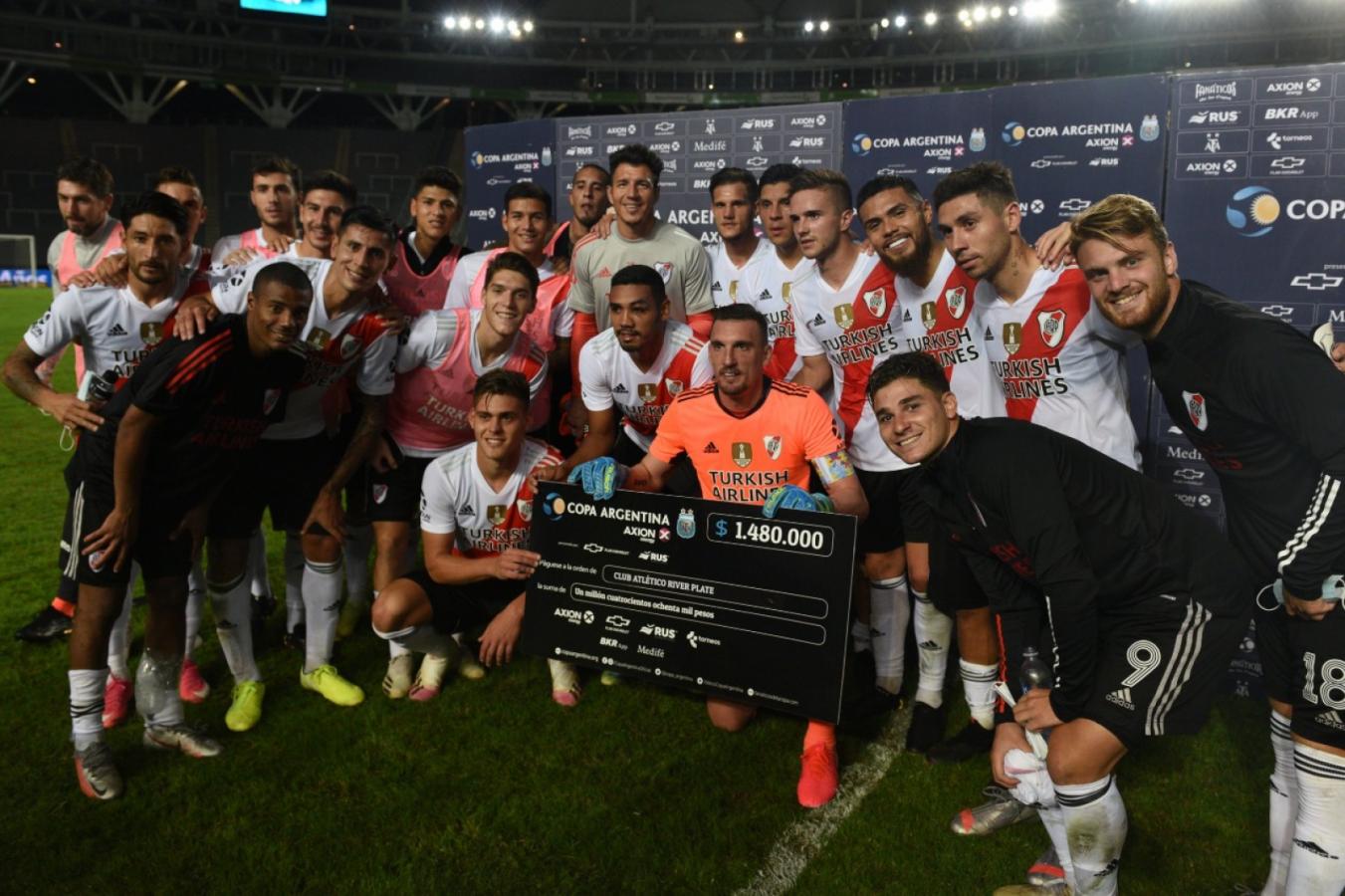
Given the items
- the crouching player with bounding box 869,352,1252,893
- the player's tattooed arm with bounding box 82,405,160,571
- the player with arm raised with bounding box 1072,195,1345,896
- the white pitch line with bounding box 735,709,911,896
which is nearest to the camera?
the player with arm raised with bounding box 1072,195,1345,896

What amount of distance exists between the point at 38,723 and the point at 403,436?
2.02 meters

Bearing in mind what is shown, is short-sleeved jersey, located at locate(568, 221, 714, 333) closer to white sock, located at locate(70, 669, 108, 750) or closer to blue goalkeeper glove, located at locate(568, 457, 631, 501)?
blue goalkeeper glove, located at locate(568, 457, 631, 501)

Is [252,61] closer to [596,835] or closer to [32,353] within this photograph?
[32,353]

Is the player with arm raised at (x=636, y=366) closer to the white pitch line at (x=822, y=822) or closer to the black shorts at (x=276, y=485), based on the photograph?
the black shorts at (x=276, y=485)

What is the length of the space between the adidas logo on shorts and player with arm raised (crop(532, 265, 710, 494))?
2.11 m

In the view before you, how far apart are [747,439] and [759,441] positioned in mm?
55

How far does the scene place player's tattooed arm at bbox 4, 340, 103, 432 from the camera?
136 inches

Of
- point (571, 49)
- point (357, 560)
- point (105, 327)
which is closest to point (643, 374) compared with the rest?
point (357, 560)

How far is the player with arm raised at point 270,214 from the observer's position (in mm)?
4941

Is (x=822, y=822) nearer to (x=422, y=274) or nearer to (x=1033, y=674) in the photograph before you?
(x=1033, y=674)

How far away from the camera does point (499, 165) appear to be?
9.02 m

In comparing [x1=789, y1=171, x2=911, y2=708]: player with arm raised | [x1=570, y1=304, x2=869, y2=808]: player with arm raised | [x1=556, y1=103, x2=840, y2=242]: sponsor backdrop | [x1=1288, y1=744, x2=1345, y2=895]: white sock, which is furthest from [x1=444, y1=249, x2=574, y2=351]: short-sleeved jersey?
[x1=1288, y1=744, x2=1345, y2=895]: white sock

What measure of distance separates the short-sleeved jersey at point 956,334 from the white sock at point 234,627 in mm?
3346

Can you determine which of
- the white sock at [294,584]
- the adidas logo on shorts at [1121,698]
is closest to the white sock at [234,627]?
the white sock at [294,584]
